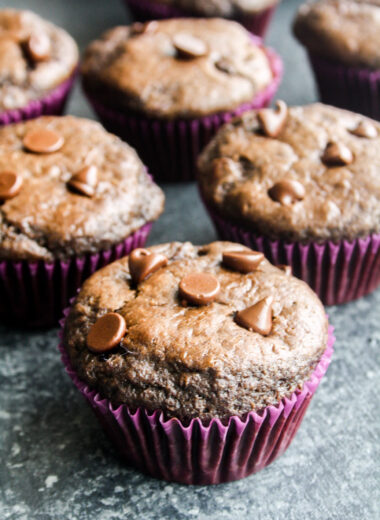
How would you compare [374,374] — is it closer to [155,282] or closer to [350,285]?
[350,285]

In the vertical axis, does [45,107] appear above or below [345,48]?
below

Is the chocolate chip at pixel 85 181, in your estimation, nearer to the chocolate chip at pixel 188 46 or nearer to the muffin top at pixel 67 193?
the muffin top at pixel 67 193

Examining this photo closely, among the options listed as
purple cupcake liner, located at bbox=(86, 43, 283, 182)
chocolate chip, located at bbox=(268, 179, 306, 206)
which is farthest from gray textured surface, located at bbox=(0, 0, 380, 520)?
purple cupcake liner, located at bbox=(86, 43, 283, 182)

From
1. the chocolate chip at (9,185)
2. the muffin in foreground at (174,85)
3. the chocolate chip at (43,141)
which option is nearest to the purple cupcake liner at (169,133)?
the muffin in foreground at (174,85)

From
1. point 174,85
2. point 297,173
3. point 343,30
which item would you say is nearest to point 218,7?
point 343,30

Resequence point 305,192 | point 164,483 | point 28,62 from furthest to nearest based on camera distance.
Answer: point 28,62
point 305,192
point 164,483

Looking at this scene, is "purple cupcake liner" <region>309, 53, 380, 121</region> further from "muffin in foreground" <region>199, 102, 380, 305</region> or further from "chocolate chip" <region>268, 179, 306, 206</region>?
"chocolate chip" <region>268, 179, 306, 206</region>

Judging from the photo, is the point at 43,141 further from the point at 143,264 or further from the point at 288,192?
the point at 288,192

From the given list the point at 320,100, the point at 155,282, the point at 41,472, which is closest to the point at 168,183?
the point at 320,100
